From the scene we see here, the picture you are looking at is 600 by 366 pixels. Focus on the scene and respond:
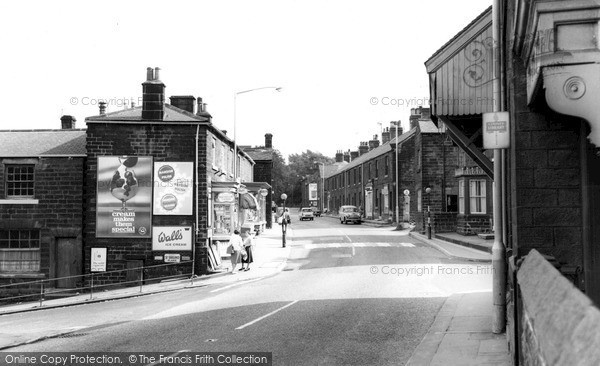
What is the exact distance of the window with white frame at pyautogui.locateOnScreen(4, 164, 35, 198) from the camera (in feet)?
90.7

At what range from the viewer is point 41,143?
29.4 meters

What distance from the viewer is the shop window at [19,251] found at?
27234mm

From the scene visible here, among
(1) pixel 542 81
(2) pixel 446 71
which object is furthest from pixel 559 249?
(2) pixel 446 71

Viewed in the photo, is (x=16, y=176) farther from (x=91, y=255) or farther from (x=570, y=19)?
(x=570, y=19)

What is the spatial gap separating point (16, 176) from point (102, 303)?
10602 mm

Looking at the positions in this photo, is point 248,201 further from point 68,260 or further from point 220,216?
point 68,260

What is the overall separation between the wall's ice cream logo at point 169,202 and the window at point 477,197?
61.1 ft

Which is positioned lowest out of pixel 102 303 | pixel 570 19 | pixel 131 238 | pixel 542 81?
pixel 102 303

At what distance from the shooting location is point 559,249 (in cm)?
738

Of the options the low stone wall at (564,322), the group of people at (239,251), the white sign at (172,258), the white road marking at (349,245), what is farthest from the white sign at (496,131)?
the white road marking at (349,245)

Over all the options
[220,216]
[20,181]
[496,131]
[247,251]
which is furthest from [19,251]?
[496,131]

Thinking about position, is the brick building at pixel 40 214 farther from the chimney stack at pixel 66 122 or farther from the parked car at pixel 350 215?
the parked car at pixel 350 215

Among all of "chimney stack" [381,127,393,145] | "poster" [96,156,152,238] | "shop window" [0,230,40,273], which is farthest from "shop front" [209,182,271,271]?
"chimney stack" [381,127,393,145]

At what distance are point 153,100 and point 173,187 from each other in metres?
4.10
